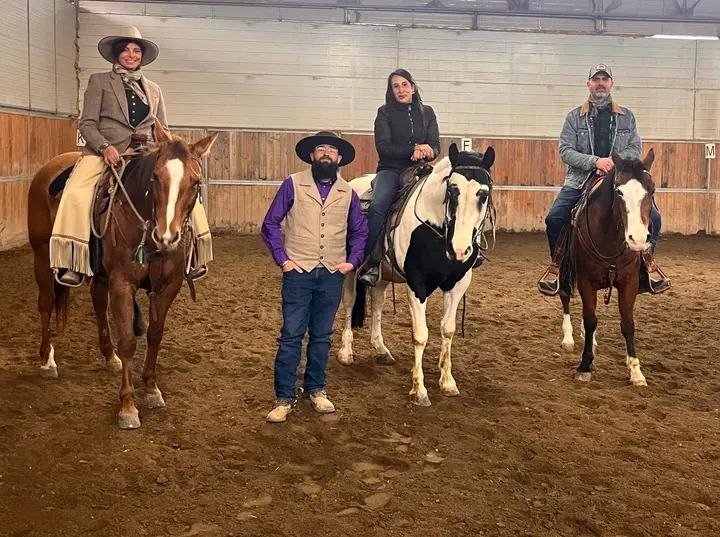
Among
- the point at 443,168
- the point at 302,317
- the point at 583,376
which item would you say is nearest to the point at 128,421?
the point at 302,317

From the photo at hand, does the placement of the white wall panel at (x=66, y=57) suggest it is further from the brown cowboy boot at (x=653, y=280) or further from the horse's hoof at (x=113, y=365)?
the brown cowboy boot at (x=653, y=280)

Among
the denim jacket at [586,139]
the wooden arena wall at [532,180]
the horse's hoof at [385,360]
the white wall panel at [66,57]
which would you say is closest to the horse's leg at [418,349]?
the horse's hoof at [385,360]

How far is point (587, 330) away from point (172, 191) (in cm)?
320

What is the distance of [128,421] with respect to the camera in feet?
13.3

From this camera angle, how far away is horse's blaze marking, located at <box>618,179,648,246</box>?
4574 mm

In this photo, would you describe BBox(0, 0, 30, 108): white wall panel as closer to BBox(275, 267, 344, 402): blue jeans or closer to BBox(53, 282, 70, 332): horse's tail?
BBox(53, 282, 70, 332): horse's tail

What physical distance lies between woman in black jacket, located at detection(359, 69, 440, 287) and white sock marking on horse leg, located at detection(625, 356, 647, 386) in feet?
6.20

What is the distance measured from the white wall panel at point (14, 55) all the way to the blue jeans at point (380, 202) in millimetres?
7631

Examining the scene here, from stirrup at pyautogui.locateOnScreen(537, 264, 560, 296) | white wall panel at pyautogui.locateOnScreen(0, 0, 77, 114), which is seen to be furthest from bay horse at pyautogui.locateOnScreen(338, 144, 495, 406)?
white wall panel at pyautogui.locateOnScreen(0, 0, 77, 114)

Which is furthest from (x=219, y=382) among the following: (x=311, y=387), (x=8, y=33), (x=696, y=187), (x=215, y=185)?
(x=696, y=187)

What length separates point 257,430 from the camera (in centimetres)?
410

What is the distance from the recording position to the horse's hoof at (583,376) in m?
5.12

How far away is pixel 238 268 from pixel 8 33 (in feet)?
16.7

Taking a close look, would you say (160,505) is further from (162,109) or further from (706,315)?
(706,315)
